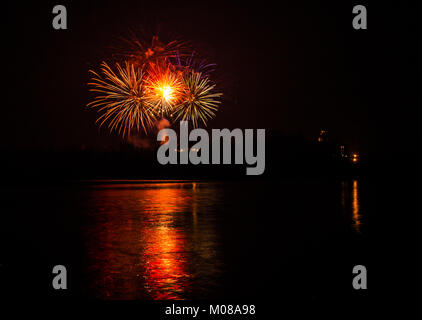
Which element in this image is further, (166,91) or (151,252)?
(166,91)

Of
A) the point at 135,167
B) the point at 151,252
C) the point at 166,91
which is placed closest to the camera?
the point at 151,252

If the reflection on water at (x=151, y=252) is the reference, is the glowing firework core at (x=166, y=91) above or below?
above

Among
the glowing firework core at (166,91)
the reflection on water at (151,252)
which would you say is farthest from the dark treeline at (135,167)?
the reflection on water at (151,252)

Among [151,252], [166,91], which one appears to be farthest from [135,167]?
[151,252]

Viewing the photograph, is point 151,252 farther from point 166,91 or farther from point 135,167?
point 135,167

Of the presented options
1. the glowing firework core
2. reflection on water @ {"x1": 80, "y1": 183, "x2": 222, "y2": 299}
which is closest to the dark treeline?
the glowing firework core

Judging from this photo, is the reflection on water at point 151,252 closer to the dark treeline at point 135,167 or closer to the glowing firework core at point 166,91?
the glowing firework core at point 166,91

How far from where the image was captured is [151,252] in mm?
8883

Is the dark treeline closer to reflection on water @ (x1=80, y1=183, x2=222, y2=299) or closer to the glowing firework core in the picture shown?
the glowing firework core

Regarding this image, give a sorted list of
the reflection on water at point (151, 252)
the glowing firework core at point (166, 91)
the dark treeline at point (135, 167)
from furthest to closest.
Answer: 1. the dark treeline at point (135, 167)
2. the glowing firework core at point (166, 91)
3. the reflection on water at point (151, 252)

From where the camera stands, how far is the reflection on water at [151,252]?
6480 millimetres

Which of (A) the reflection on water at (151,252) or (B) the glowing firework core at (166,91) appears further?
(B) the glowing firework core at (166,91)
